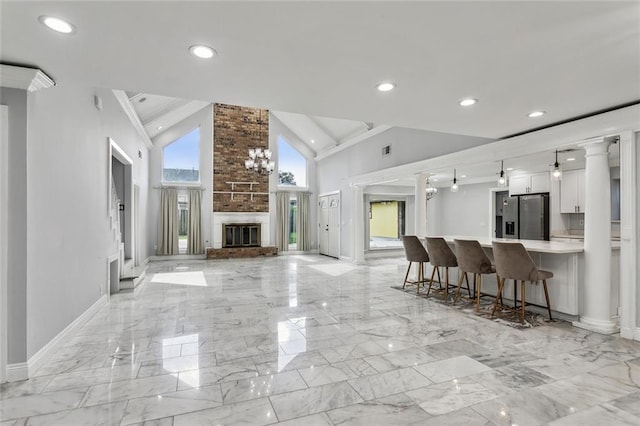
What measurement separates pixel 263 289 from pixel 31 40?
4521 mm

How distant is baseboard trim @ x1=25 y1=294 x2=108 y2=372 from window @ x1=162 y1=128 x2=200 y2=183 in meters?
6.22

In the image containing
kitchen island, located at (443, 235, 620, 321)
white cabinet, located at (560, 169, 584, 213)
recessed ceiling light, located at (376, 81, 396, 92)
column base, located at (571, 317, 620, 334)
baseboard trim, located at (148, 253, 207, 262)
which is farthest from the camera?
baseboard trim, located at (148, 253, 207, 262)

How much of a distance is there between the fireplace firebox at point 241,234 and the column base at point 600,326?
8.53m

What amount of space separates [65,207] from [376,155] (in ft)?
20.0

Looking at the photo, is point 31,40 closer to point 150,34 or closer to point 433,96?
point 150,34

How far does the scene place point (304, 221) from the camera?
11.3 m

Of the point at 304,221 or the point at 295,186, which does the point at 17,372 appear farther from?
the point at 295,186

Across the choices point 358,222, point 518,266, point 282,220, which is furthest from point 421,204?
point 282,220

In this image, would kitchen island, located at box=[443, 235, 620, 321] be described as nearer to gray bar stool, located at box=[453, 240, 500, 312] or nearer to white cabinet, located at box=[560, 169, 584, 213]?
gray bar stool, located at box=[453, 240, 500, 312]

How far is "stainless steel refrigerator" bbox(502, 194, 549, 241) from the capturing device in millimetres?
6992

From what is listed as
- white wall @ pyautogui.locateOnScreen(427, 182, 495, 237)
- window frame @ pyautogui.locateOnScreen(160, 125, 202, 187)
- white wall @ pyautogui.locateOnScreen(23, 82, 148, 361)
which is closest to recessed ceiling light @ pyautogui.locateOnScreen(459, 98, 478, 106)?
white wall @ pyautogui.locateOnScreen(23, 82, 148, 361)

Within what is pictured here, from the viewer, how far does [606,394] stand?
2322 millimetres

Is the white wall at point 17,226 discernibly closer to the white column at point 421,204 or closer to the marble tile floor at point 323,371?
the marble tile floor at point 323,371

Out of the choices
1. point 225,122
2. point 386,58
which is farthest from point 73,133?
point 225,122
